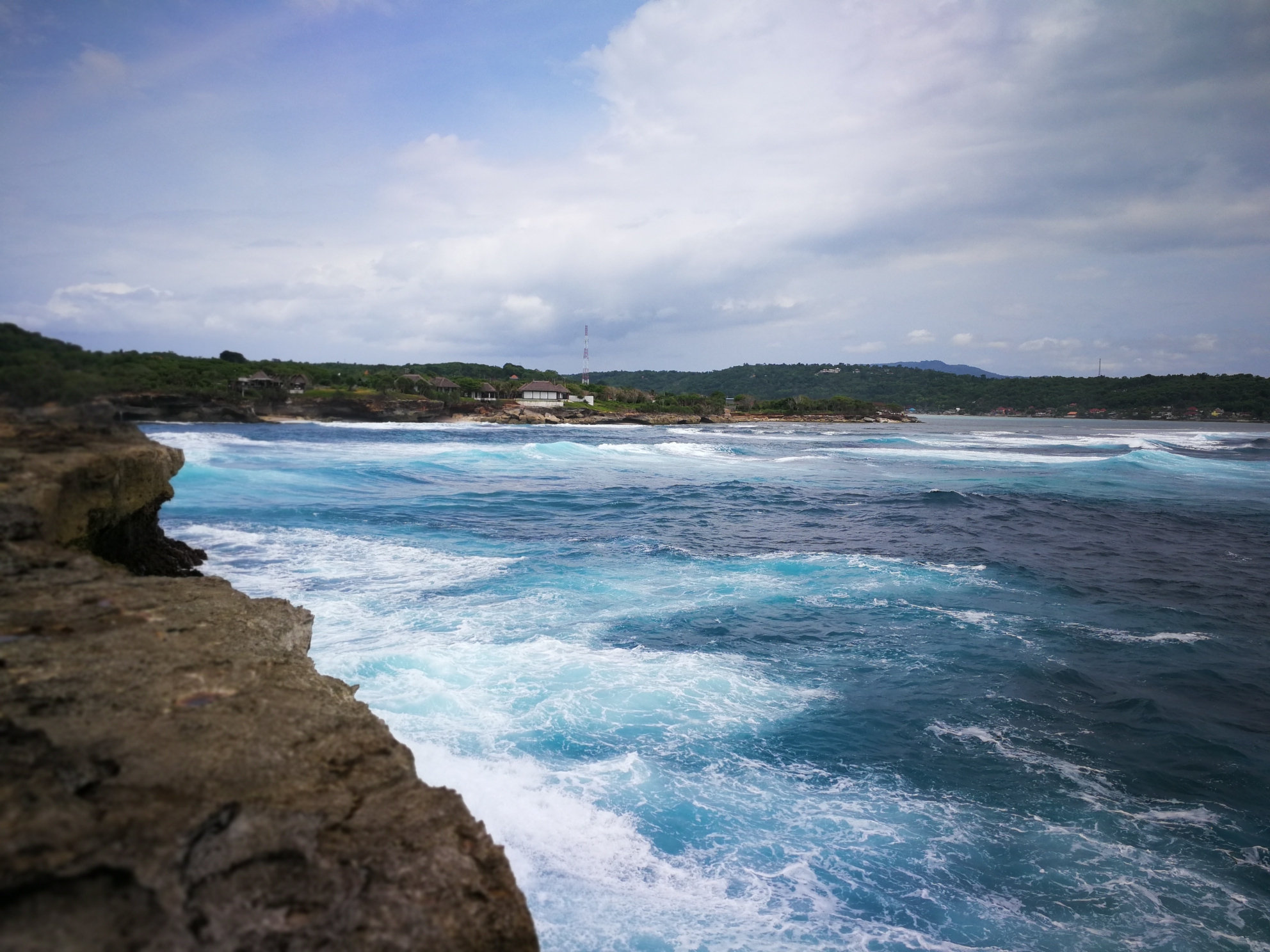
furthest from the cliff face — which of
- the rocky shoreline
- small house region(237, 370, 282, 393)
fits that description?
small house region(237, 370, 282, 393)

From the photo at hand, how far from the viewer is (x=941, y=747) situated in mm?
5809

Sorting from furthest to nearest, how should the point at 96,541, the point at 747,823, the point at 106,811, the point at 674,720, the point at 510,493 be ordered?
the point at 510,493, the point at 674,720, the point at 96,541, the point at 747,823, the point at 106,811

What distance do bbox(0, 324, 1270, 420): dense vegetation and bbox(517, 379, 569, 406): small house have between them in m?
3.44

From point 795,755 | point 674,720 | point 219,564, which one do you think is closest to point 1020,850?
point 795,755

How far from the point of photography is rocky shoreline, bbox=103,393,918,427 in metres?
53.5

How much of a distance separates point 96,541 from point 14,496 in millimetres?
1315

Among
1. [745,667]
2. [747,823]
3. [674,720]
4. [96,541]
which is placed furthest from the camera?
[745,667]

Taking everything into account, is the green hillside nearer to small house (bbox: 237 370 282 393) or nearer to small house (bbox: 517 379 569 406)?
small house (bbox: 517 379 569 406)

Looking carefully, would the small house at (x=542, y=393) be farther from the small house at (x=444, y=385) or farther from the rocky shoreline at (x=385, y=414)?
the small house at (x=444, y=385)

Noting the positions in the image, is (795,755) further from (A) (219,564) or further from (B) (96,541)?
(A) (219,564)

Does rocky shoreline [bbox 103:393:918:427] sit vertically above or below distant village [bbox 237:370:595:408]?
below

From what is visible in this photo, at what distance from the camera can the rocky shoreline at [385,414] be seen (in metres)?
53.5

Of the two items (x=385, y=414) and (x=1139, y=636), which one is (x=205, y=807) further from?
(x=385, y=414)

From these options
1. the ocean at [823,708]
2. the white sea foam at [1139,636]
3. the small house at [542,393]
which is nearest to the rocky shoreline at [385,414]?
the small house at [542,393]
